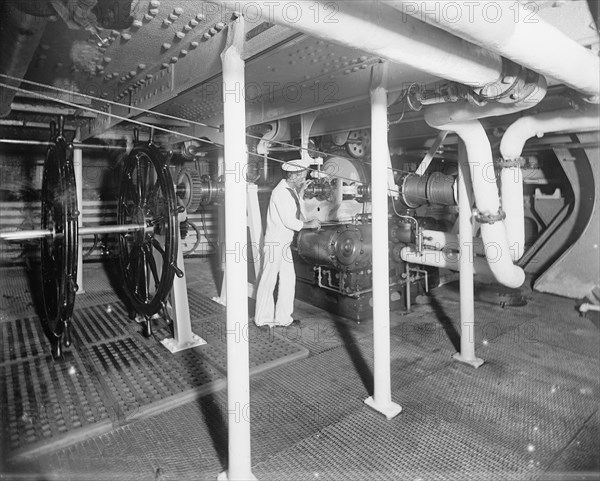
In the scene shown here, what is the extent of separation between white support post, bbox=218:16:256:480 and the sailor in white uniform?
8.24 feet

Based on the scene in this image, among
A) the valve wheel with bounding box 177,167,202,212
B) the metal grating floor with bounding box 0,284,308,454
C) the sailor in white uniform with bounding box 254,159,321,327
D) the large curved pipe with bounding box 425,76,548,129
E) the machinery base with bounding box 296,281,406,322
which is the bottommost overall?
the metal grating floor with bounding box 0,284,308,454

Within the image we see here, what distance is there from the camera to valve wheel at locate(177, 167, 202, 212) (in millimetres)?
4602

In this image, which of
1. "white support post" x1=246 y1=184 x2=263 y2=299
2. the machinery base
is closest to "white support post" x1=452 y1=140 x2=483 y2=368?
the machinery base

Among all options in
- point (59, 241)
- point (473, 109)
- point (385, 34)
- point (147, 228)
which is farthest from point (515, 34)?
point (59, 241)

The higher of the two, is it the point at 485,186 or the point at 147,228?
the point at 485,186

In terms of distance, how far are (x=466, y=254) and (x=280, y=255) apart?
198 centimetres

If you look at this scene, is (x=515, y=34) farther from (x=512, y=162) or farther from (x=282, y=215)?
(x=282, y=215)

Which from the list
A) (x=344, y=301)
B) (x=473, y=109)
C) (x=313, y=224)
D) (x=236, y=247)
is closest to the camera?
(x=236, y=247)

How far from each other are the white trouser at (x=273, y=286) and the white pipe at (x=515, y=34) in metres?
3.16

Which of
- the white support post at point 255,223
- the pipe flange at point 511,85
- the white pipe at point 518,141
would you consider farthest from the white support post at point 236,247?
the white support post at point 255,223

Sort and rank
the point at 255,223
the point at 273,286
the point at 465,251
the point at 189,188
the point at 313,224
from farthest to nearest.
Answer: the point at 313,224 < the point at 255,223 < the point at 273,286 < the point at 189,188 < the point at 465,251

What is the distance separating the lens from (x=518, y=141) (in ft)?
10.4

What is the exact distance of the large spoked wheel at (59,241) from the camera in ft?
9.92

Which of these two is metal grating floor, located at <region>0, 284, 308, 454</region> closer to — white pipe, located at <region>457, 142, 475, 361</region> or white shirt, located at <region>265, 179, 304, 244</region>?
white shirt, located at <region>265, 179, 304, 244</region>
